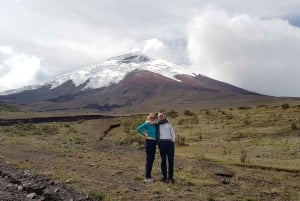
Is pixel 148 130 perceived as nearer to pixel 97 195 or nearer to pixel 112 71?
pixel 97 195

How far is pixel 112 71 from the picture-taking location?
584 ft

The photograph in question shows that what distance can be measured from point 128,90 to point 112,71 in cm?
4093

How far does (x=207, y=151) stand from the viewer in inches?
998

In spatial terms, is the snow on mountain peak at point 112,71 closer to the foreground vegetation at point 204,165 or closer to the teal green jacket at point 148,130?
the foreground vegetation at point 204,165

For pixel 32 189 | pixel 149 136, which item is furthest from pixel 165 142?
pixel 32 189

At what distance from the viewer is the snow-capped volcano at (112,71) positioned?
162500 mm

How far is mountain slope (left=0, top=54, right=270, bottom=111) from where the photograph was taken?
116m

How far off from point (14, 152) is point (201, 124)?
17.8m

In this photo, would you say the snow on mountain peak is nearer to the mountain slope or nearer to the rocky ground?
the mountain slope

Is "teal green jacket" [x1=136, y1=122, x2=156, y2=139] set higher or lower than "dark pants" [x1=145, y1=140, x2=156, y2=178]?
higher

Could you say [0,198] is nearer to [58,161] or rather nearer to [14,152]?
[58,161]

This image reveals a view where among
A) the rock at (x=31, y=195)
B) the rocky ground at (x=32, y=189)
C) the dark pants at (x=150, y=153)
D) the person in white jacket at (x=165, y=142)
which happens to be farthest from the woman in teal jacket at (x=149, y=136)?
the rock at (x=31, y=195)

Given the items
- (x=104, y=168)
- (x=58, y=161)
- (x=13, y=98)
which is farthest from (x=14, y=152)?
(x=13, y=98)

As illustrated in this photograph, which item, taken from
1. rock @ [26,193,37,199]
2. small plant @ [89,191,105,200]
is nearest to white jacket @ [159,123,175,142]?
small plant @ [89,191,105,200]
